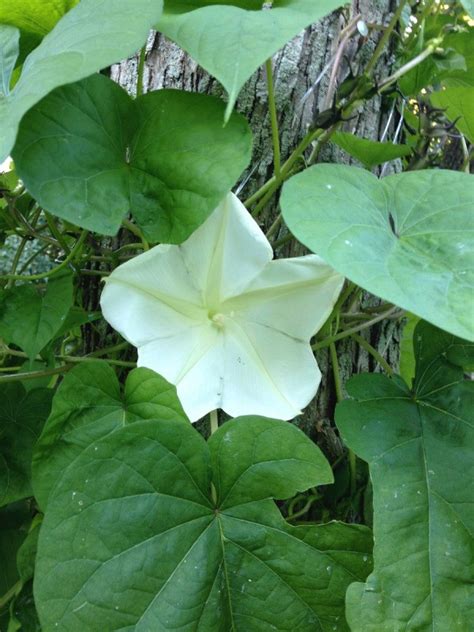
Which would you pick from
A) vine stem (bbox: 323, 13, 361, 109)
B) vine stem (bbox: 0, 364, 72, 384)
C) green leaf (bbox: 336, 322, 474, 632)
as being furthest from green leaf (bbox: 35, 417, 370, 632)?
vine stem (bbox: 323, 13, 361, 109)

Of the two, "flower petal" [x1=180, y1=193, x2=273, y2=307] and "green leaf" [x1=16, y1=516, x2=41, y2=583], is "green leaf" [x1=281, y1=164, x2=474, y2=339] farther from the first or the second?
"green leaf" [x1=16, y1=516, x2=41, y2=583]

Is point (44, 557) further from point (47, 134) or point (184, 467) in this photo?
point (47, 134)

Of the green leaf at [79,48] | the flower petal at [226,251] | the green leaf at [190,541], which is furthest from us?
the flower petal at [226,251]

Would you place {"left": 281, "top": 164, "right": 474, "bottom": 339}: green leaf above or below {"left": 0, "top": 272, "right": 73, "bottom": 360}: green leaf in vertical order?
above

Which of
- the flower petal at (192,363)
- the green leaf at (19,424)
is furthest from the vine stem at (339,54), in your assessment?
the green leaf at (19,424)

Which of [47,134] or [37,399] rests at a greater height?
→ [47,134]

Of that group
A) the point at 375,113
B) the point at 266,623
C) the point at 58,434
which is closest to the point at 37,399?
the point at 58,434

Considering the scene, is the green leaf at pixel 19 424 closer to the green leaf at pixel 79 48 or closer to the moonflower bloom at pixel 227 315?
the moonflower bloom at pixel 227 315
